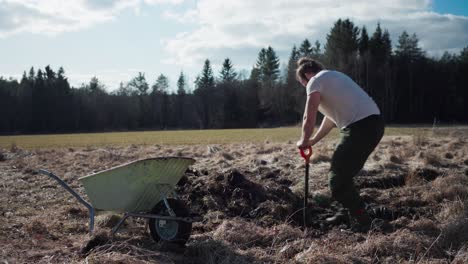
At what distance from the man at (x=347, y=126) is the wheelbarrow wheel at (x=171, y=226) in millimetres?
1528

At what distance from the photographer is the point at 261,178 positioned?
7191 millimetres

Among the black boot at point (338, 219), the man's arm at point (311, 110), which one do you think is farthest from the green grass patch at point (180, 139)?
the man's arm at point (311, 110)

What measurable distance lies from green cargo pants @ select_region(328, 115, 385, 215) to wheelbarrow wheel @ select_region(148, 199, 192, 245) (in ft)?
5.21

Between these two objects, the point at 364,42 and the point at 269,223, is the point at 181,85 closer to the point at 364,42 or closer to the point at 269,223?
the point at 364,42

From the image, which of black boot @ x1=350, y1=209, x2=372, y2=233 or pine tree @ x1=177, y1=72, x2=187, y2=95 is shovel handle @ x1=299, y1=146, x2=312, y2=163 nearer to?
black boot @ x1=350, y1=209, x2=372, y2=233

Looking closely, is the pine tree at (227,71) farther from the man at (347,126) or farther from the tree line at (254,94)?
the man at (347,126)

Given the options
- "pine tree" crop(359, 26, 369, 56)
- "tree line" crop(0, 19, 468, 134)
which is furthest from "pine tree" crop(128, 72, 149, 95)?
"pine tree" crop(359, 26, 369, 56)

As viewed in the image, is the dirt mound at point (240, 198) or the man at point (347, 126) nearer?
the man at point (347, 126)

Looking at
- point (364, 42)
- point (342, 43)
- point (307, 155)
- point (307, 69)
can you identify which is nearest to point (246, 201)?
point (307, 155)

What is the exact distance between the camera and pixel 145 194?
443 cm

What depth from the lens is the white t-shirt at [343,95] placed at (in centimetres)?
437

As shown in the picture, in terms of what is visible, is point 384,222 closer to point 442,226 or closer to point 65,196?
point 442,226

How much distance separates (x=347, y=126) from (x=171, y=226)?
2.09 m

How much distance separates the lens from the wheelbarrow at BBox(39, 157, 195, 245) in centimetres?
422
